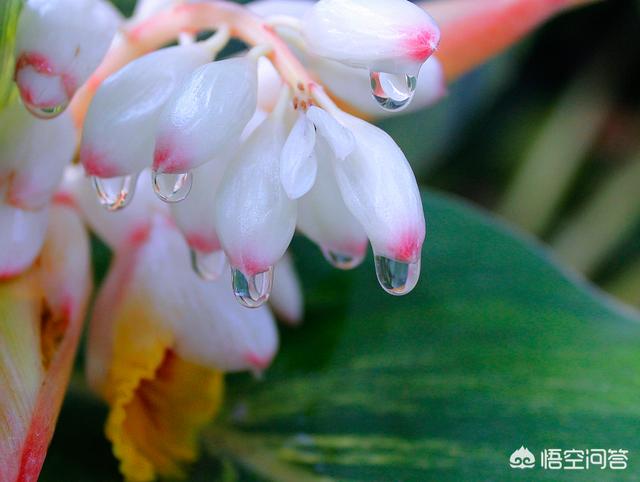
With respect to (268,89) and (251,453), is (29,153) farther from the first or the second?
(251,453)

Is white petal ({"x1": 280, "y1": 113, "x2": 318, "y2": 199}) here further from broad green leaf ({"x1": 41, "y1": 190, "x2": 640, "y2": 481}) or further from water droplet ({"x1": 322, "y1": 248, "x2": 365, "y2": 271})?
broad green leaf ({"x1": 41, "y1": 190, "x2": 640, "y2": 481})

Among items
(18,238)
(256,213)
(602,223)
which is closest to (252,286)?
(256,213)

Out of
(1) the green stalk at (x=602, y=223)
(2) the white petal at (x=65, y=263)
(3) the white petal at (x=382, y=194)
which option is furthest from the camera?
(1) the green stalk at (x=602, y=223)

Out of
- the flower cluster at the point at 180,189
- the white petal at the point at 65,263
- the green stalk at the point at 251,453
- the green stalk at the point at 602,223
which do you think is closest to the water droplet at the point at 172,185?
the flower cluster at the point at 180,189

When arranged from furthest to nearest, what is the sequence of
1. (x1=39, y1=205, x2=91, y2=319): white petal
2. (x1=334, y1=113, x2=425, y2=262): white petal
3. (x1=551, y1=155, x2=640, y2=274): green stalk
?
(x1=551, y1=155, x2=640, y2=274): green stalk < (x1=39, y1=205, x2=91, y2=319): white petal < (x1=334, y1=113, x2=425, y2=262): white petal

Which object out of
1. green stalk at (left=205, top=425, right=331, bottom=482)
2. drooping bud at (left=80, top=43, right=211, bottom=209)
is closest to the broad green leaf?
green stalk at (left=205, top=425, right=331, bottom=482)

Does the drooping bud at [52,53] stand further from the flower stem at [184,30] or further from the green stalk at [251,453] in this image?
the green stalk at [251,453]

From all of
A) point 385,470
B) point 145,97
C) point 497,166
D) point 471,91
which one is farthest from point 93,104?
point 497,166

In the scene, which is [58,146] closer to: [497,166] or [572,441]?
[572,441]
